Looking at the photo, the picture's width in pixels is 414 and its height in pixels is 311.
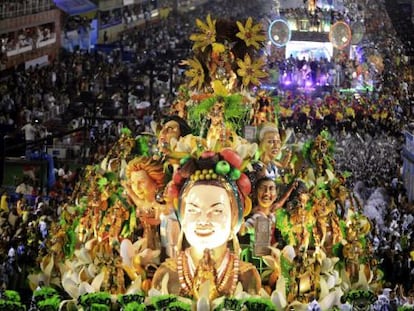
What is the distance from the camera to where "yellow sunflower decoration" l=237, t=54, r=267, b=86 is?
9695mm

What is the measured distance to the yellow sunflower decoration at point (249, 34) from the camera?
9.72m

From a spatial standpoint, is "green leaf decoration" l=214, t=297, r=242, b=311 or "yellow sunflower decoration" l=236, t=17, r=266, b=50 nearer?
"green leaf decoration" l=214, t=297, r=242, b=311

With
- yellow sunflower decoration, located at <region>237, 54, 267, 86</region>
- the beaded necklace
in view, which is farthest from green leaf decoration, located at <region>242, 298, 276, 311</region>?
yellow sunflower decoration, located at <region>237, 54, 267, 86</region>

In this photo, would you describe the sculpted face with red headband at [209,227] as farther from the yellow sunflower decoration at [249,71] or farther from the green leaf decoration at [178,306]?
the yellow sunflower decoration at [249,71]

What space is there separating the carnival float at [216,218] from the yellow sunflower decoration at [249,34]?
11 mm

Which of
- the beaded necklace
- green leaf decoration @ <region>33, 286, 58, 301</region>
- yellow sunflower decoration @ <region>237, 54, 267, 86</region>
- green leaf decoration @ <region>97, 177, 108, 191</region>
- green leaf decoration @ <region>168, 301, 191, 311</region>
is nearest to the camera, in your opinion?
green leaf decoration @ <region>168, 301, 191, 311</region>

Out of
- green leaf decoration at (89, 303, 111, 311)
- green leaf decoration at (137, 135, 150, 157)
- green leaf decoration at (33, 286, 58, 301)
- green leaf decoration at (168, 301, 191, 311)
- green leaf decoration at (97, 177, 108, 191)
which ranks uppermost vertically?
green leaf decoration at (137, 135, 150, 157)

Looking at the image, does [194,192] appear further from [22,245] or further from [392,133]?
[392,133]

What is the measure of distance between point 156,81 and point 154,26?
381 inches

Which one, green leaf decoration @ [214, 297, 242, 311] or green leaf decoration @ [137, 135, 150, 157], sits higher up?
green leaf decoration @ [137, 135, 150, 157]

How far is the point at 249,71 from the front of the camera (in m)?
9.73

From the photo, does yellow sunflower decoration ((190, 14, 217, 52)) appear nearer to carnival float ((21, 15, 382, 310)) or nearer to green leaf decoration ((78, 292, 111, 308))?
carnival float ((21, 15, 382, 310))

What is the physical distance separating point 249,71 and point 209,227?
2.46 meters

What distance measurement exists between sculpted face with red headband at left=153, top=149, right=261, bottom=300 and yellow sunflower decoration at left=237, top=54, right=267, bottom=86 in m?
1.93
